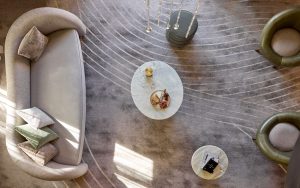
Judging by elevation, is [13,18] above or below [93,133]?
above

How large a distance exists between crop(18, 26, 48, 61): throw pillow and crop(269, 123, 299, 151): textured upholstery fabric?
308 centimetres

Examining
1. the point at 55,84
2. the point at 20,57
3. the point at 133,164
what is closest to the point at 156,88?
the point at 133,164

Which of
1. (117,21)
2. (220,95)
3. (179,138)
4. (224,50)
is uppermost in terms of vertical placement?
(117,21)

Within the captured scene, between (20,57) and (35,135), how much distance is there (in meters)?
1.05

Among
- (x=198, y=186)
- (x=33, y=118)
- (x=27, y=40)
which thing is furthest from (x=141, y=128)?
(x=27, y=40)

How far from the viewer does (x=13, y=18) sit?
5746 mm

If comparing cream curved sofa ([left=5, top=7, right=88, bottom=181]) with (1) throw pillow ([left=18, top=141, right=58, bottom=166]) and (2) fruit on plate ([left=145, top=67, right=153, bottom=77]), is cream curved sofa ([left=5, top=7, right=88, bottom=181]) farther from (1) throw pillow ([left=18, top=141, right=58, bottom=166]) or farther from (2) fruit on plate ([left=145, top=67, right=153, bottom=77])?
(2) fruit on plate ([left=145, top=67, right=153, bottom=77])

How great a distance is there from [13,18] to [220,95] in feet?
10.1

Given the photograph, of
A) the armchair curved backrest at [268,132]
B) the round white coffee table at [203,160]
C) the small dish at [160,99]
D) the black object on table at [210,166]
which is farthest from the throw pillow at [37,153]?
the armchair curved backrest at [268,132]

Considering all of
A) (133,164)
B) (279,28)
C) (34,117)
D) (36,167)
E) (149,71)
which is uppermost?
(279,28)

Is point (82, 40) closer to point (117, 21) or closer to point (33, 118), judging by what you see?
point (117, 21)

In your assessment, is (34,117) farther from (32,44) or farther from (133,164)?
(133,164)

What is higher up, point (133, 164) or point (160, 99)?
point (160, 99)

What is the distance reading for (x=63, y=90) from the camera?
16.5 feet
